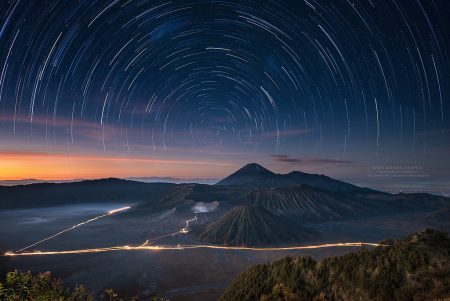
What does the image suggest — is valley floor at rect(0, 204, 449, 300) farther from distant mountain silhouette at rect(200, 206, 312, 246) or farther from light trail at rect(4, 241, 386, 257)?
distant mountain silhouette at rect(200, 206, 312, 246)

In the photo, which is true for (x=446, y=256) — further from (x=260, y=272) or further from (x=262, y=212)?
(x=262, y=212)

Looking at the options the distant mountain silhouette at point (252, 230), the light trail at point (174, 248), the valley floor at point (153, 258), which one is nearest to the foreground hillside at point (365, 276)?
the valley floor at point (153, 258)

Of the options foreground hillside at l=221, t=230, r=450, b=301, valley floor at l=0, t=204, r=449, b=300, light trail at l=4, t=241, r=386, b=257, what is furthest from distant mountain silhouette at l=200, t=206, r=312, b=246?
foreground hillside at l=221, t=230, r=450, b=301

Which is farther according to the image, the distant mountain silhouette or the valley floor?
the distant mountain silhouette

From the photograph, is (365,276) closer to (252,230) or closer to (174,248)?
(174,248)

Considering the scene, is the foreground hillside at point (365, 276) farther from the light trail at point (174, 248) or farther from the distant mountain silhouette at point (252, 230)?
the distant mountain silhouette at point (252, 230)

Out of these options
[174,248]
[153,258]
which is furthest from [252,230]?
[153,258]

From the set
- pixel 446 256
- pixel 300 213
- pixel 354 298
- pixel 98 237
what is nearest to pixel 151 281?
pixel 354 298
